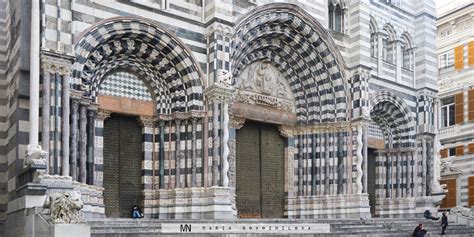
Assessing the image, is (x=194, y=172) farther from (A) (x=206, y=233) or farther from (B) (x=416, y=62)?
(B) (x=416, y=62)

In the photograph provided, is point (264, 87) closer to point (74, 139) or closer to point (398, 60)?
point (398, 60)

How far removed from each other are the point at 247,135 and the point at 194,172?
4299 millimetres

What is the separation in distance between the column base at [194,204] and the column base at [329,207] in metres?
4.92

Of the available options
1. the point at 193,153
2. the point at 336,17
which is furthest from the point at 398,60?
the point at 193,153

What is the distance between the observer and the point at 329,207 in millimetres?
24891

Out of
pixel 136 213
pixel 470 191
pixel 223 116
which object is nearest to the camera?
pixel 136 213

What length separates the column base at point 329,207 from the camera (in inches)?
961

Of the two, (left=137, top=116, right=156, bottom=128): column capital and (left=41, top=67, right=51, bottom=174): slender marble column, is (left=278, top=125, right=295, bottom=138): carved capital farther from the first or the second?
(left=41, top=67, right=51, bottom=174): slender marble column

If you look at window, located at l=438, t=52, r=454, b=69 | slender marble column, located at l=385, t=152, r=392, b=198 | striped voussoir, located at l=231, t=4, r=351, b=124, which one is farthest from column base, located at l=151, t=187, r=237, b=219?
window, located at l=438, t=52, r=454, b=69

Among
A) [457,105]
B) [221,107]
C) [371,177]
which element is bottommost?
[371,177]

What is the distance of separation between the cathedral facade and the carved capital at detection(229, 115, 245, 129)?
0.08m

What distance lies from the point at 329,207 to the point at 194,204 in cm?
687

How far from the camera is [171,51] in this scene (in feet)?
68.5

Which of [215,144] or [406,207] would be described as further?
[406,207]
